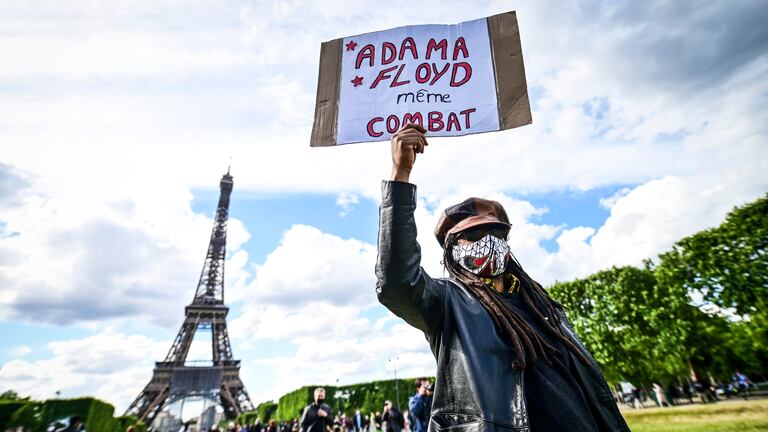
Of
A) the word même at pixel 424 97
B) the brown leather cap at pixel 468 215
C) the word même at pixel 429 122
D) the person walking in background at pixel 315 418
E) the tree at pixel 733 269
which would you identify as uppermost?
the tree at pixel 733 269

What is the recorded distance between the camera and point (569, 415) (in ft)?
5.30

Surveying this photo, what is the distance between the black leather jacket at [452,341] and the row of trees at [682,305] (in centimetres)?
2245

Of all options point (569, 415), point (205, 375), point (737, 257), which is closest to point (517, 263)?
point (569, 415)

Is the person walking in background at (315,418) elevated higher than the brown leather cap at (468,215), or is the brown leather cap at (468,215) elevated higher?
the brown leather cap at (468,215)

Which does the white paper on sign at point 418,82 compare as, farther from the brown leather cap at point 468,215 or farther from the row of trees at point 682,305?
the row of trees at point 682,305

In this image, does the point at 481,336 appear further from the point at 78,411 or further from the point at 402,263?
the point at 78,411

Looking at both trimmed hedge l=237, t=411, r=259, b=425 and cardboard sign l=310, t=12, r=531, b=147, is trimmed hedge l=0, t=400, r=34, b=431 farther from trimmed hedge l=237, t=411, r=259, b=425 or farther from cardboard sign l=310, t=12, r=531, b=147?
trimmed hedge l=237, t=411, r=259, b=425

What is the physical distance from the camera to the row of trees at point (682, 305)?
17812 mm

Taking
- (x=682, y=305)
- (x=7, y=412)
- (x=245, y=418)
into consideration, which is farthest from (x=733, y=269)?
(x=245, y=418)

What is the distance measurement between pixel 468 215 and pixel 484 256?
278 millimetres

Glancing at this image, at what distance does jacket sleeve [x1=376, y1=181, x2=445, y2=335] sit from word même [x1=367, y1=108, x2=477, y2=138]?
1218 millimetres

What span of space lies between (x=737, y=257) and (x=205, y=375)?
4486cm

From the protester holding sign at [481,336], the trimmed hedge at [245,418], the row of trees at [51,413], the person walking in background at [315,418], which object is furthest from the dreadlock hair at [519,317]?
the trimmed hedge at [245,418]

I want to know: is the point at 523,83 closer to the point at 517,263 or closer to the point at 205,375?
the point at 517,263
